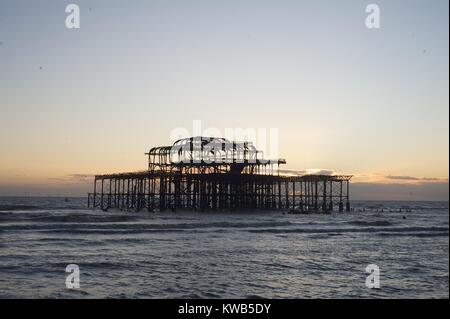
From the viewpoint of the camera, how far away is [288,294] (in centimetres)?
1230

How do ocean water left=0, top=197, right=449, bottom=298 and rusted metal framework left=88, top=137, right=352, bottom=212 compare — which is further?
rusted metal framework left=88, top=137, right=352, bottom=212

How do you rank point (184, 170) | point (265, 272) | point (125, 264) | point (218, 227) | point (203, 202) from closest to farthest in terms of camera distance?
point (265, 272) < point (125, 264) < point (218, 227) < point (203, 202) < point (184, 170)

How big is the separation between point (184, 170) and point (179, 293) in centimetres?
4754

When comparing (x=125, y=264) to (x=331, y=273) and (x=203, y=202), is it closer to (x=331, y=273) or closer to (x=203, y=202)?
(x=331, y=273)

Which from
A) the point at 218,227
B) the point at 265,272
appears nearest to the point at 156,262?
the point at 265,272

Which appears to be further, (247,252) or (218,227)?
(218,227)

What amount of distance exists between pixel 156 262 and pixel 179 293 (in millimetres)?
5376

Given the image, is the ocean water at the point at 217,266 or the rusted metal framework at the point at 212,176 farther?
the rusted metal framework at the point at 212,176

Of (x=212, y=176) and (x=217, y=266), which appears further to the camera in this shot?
(x=212, y=176)
